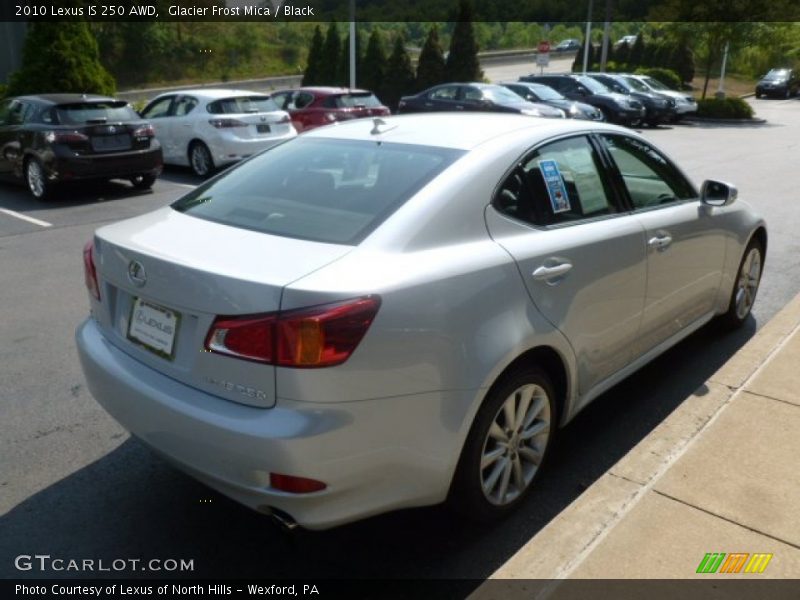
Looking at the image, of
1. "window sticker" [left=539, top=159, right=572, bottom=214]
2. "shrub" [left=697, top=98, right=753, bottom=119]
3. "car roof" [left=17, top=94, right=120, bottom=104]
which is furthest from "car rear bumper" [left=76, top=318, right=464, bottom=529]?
"shrub" [left=697, top=98, right=753, bottom=119]

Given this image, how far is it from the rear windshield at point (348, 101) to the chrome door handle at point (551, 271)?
12.8 meters

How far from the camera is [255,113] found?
12359mm

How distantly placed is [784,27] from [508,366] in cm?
3545

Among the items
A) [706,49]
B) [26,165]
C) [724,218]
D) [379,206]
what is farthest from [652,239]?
[706,49]

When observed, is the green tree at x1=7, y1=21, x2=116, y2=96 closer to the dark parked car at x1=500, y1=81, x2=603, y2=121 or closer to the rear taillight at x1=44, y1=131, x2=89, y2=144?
the rear taillight at x1=44, y1=131, x2=89, y2=144

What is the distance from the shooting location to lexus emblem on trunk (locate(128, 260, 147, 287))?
2.71m

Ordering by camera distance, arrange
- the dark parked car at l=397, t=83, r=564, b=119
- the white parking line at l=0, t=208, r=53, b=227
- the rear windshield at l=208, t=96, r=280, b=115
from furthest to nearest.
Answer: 1. the dark parked car at l=397, t=83, r=564, b=119
2. the rear windshield at l=208, t=96, r=280, b=115
3. the white parking line at l=0, t=208, r=53, b=227

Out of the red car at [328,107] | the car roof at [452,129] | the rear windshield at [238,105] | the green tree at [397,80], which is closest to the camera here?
the car roof at [452,129]

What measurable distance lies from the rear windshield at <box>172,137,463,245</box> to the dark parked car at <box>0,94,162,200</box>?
23.9 ft

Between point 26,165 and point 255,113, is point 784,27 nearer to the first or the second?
point 255,113

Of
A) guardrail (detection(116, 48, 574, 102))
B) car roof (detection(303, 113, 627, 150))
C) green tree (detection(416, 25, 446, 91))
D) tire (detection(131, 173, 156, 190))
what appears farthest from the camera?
guardrail (detection(116, 48, 574, 102))

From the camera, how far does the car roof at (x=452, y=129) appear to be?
327cm

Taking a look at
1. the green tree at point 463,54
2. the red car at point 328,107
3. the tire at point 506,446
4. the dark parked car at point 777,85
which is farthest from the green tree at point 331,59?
the tire at point 506,446

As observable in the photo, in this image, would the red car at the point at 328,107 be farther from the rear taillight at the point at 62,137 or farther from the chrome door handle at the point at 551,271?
the chrome door handle at the point at 551,271
